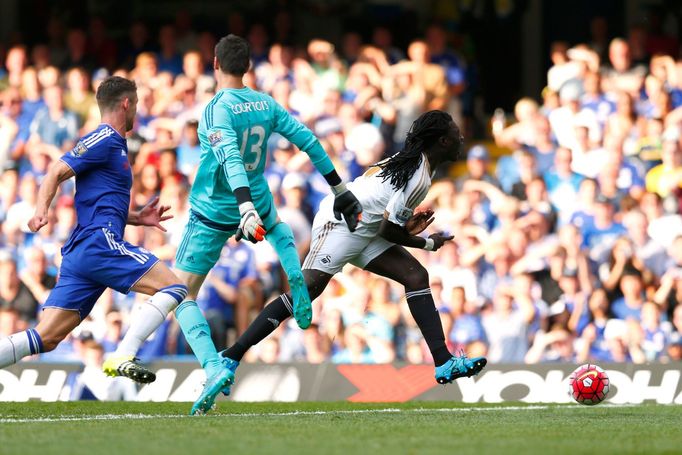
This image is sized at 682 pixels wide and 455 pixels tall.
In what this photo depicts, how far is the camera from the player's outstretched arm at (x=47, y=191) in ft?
26.3

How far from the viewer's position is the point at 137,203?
15500mm

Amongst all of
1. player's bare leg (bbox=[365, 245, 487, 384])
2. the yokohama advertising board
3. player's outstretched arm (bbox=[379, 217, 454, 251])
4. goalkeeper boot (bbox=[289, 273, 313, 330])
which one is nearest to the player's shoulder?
goalkeeper boot (bbox=[289, 273, 313, 330])

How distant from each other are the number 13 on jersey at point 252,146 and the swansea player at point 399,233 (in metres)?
0.82

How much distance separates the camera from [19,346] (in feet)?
27.1

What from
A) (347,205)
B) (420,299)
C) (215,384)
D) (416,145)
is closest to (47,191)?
(215,384)

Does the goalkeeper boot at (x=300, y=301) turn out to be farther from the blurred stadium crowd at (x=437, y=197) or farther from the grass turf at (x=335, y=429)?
the blurred stadium crowd at (x=437, y=197)

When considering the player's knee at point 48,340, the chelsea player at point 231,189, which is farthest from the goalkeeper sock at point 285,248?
the player's knee at point 48,340

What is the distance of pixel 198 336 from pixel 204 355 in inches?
5.6

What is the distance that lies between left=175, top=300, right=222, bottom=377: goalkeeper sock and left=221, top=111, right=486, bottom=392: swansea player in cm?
57

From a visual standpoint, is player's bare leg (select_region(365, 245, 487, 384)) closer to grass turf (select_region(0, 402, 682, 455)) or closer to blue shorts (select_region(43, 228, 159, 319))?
grass turf (select_region(0, 402, 682, 455))

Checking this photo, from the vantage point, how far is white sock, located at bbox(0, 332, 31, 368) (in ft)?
27.0

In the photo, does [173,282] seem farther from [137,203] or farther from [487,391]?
[137,203]

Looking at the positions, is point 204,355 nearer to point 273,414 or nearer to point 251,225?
point 273,414

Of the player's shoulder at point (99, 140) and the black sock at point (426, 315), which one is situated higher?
the player's shoulder at point (99, 140)
